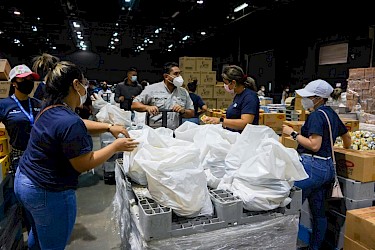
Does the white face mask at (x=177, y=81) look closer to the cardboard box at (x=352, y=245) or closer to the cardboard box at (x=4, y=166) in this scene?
the cardboard box at (x=4, y=166)

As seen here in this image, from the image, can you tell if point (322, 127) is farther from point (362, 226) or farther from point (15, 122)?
point (15, 122)

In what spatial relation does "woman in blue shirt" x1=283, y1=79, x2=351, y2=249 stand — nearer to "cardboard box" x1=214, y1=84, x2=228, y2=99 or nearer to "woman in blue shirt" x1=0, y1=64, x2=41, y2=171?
"woman in blue shirt" x1=0, y1=64, x2=41, y2=171

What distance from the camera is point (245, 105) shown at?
252cm

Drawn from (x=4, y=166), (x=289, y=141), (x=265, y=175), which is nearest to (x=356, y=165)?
Answer: (x=289, y=141)

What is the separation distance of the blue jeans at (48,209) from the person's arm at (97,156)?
0.20 metres

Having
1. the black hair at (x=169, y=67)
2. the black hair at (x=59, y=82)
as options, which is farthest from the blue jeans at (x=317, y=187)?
the black hair at (x=59, y=82)

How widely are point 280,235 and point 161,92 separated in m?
1.74

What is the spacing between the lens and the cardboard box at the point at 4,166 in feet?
5.96

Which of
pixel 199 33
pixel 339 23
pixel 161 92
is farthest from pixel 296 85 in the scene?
pixel 161 92

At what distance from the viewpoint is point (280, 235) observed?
4.65 feet

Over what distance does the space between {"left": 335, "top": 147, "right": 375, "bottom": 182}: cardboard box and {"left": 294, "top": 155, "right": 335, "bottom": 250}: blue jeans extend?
0.63 ft

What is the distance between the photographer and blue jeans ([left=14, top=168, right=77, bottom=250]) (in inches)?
53.6

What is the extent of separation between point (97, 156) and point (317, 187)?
1501 millimetres

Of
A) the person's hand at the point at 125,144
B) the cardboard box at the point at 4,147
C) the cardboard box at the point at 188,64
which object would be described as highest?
the cardboard box at the point at 188,64
